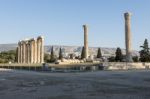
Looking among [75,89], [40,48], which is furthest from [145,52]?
[75,89]

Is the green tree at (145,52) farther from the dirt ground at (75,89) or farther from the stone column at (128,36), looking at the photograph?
the dirt ground at (75,89)

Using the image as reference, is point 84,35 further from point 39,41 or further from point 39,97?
point 39,97

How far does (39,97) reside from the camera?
13.7m

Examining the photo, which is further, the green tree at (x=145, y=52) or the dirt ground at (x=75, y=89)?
the green tree at (x=145, y=52)

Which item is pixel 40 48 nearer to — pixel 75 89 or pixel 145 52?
pixel 145 52

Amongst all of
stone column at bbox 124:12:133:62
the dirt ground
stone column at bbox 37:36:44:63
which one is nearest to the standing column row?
stone column at bbox 37:36:44:63

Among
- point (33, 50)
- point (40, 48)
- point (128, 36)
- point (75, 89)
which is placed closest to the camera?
point (75, 89)

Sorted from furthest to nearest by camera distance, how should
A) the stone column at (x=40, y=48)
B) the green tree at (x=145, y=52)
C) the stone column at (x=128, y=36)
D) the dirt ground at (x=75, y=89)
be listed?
the green tree at (x=145, y=52) → the stone column at (x=40, y=48) → the stone column at (x=128, y=36) → the dirt ground at (x=75, y=89)

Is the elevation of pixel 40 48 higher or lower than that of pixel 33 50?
higher

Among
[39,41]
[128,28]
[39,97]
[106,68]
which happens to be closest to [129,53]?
[128,28]

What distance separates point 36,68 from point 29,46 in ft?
87.0

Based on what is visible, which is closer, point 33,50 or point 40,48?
point 40,48

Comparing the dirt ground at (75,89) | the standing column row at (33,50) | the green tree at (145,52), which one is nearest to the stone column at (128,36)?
the green tree at (145,52)

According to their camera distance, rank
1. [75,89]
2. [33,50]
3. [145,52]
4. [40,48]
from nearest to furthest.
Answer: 1. [75,89]
2. [40,48]
3. [33,50]
4. [145,52]
